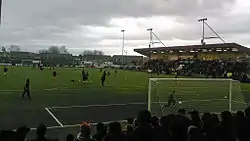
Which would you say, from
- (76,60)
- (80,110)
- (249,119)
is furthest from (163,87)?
(76,60)

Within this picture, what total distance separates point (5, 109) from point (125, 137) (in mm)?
13698

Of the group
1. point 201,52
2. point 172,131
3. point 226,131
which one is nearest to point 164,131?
point 172,131

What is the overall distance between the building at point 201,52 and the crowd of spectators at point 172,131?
5332cm

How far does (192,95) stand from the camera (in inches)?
784

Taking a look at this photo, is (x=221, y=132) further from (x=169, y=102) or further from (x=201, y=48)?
(x=201, y=48)

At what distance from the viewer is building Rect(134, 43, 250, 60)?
193 ft

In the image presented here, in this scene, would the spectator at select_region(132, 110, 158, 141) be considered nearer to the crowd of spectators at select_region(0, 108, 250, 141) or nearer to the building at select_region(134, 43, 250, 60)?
the crowd of spectators at select_region(0, 108, 250, 141)

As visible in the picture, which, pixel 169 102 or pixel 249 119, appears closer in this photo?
pixel 249 119

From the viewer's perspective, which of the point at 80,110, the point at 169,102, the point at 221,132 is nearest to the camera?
the point at 221,132

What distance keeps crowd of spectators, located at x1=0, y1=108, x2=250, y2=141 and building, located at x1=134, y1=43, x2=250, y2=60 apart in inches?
2099

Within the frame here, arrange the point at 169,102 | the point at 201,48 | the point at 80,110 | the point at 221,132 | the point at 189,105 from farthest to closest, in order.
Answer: the point at 201,48 → the point at 80,110 → the point at 189,105 → the point at 169,102 → the point at 221,132

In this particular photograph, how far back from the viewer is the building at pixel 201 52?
193 feet

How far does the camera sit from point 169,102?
51.5 feet

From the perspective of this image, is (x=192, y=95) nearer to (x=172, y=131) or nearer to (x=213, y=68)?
(x=172, y=131)
